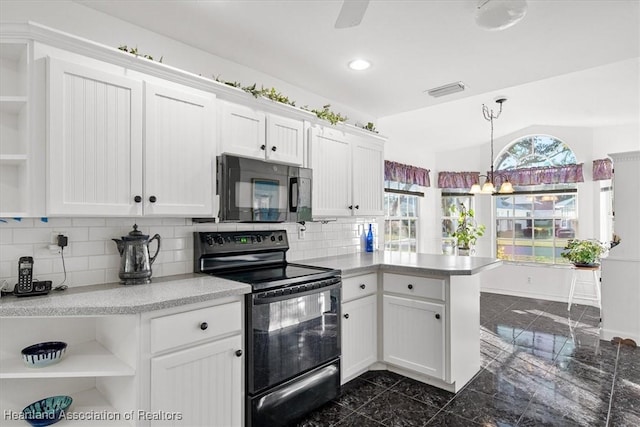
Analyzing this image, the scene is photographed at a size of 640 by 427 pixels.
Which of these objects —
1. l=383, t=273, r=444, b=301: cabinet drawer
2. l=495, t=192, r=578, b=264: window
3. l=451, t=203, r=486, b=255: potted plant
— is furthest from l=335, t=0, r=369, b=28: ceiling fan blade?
l=495, t=192, r=578, b=264: window

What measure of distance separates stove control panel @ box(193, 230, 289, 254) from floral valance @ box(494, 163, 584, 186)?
192 inches

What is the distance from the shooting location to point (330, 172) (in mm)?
3174

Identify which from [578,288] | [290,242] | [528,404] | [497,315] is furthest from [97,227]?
[578,288]

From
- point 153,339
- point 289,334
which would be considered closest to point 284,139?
point 289,334

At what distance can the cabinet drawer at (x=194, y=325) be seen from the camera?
1647 millimetres

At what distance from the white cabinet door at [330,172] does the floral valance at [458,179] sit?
3.76m

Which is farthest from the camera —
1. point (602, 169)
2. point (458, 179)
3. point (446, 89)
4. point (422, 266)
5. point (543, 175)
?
point (458, 179)

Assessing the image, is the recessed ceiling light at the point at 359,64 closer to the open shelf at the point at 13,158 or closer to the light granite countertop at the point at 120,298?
the light granite countertop at the point at 120,298

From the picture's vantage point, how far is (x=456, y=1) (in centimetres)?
199

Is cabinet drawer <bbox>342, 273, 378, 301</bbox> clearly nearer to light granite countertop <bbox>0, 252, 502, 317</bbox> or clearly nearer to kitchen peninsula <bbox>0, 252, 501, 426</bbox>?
kitchen peninsula <bbox>0, 252, 501, 426</bbox>

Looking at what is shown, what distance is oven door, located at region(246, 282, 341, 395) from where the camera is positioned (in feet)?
6.55

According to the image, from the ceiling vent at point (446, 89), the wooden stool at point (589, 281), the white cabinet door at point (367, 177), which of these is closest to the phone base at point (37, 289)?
the white cabinet door at point (367, 177)

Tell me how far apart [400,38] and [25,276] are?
8.57 ft

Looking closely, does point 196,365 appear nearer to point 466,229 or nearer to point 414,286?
point 414,286
